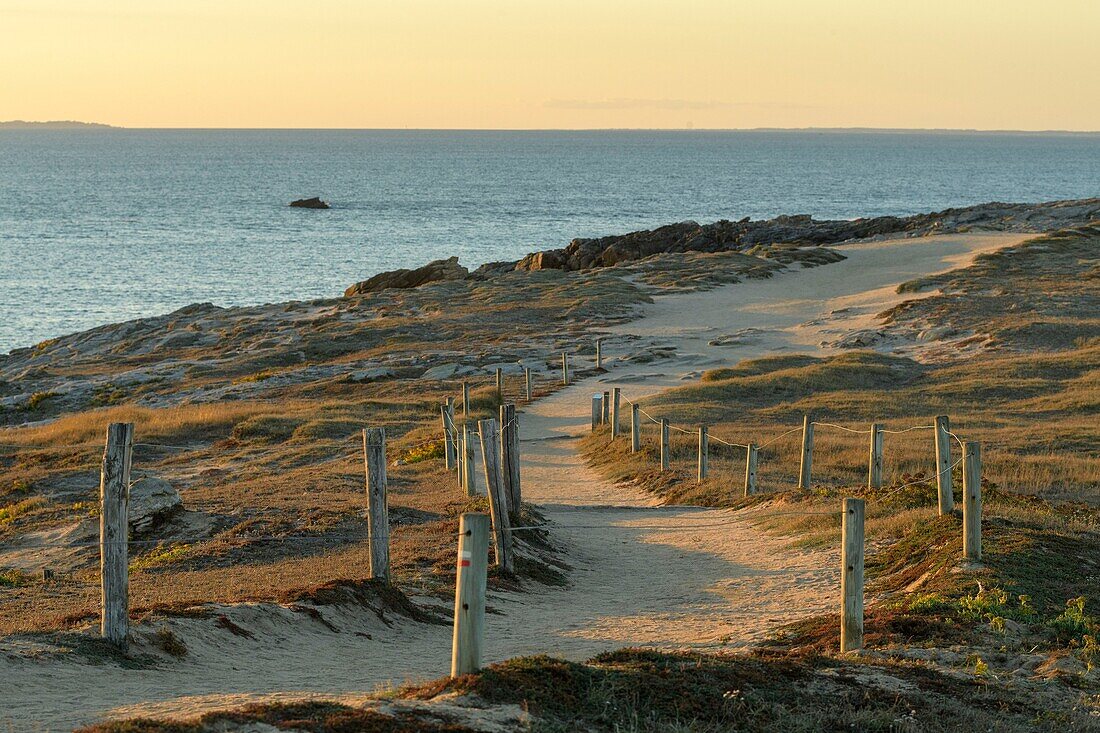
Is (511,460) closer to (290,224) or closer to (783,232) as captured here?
(783,232)

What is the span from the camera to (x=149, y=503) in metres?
18.4

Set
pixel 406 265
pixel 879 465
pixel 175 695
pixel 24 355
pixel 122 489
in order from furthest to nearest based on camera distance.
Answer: pixel 406 265 < pixel 24 355 < pixel 879 465 < pixel 122 489 < pixel 175 695

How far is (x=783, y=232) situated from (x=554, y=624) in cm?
7168

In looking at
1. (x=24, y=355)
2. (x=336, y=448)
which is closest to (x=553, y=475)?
(x=336, y=448)

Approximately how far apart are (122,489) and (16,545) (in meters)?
8.39

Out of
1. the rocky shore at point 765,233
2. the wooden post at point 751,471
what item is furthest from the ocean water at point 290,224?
the wooden post at point 751,471

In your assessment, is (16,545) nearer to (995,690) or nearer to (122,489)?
(122,489)

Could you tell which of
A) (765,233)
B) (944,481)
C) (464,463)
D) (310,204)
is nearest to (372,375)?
(464,463)

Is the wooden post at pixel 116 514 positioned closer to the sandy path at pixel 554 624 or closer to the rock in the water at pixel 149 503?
the sandy path at pixel 554 624

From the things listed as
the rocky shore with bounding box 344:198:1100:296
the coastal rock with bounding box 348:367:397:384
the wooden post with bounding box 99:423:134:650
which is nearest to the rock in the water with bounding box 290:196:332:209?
the rocky shore with bounding box 344:198:1100:296

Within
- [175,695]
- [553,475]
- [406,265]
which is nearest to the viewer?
[175,695]

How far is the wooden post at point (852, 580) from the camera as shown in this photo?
10.6 m

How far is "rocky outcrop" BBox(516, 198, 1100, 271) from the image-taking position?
72.5 m

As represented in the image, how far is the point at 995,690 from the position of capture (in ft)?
31.2
